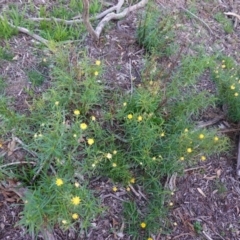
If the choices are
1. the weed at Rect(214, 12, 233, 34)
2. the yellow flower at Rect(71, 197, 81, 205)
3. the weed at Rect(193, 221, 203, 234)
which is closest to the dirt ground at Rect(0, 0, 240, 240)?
the weed at Rect(193, 221, 203, 234)

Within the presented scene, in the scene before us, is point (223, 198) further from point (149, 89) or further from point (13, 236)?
point (13, 236)

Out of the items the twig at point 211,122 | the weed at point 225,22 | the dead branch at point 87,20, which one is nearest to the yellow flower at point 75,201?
the twig at point 211,122

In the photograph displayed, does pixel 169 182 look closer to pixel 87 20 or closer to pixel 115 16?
pixel 87 20

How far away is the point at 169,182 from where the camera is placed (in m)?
2.95

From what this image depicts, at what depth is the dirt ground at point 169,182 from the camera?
2.71 m

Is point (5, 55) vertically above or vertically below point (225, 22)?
below

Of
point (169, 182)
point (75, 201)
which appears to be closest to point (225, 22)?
point (169, 182)

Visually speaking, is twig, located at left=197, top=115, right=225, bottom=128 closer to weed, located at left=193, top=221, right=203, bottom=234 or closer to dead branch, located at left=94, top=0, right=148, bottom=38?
weed, located at left=193, top=221, right=203, bottom=234

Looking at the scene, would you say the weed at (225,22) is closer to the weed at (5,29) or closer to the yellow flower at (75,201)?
the weed at (5,29)

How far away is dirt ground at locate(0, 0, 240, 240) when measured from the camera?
271cm

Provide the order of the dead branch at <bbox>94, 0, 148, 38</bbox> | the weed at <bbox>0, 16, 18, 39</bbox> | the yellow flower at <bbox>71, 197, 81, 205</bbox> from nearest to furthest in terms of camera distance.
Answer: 1. the yellow flower at <bbox>71, 197, 81, 205</bbox>
2. the weed at <bbox>0, 16, 18, 39</bbox>
3. the dead branch at <bbox>94, 0, 148, 38</bbox>

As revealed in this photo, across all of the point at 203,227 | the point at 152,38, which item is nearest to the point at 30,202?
the point at 203,227

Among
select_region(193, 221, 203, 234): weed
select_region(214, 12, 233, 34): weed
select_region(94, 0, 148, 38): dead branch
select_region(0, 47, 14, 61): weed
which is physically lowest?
select_region(193, 221, 203, 234): weed

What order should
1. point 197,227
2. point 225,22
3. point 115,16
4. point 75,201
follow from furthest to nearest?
point 225,22 < point 115,16 < point 197,227 < point 75,201
